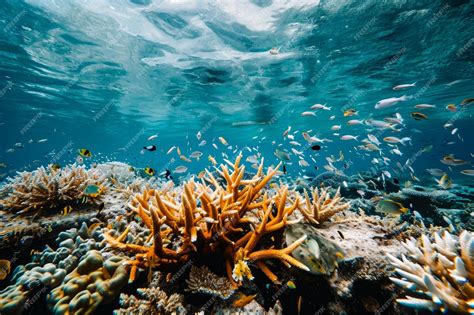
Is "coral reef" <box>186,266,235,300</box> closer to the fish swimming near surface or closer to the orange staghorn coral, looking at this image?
the orange staghorn coral

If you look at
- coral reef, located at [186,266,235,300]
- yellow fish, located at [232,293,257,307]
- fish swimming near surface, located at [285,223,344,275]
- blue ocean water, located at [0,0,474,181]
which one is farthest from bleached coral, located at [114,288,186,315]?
blue ocean water, located at [0,0,474,181]

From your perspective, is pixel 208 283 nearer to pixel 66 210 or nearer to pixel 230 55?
pixel 66 210

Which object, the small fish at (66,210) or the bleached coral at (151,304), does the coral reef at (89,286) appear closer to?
the bleached coral at (151,304)

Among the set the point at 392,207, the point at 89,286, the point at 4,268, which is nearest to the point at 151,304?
the point at 89,286

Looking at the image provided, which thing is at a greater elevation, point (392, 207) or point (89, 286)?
point (89, 286)

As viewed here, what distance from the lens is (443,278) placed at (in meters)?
2.06

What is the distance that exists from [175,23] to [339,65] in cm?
1177

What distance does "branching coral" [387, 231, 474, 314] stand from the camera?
180 centimetres

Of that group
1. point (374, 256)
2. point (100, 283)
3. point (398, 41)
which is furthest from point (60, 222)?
point (398, 41)

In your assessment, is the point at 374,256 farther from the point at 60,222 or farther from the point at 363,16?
the point at 363,16

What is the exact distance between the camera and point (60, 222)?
3693mm

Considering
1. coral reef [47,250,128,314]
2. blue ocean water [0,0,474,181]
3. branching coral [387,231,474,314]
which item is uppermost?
blue ocean water [0,0,474,181]

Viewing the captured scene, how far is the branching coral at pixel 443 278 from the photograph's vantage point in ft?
5.90

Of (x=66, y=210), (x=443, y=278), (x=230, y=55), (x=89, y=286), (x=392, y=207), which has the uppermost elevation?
(x=230, y=55)
